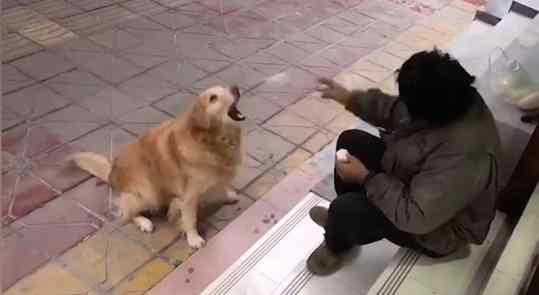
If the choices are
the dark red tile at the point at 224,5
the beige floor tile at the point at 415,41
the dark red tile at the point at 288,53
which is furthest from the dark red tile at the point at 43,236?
the beige floor tile at the point at 415,41

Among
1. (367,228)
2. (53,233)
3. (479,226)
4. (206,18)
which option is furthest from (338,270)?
(206,18)

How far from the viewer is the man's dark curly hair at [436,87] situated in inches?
55.7

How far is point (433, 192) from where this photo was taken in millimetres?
1514

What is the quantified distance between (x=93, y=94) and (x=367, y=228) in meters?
1.89

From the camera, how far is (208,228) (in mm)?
2361

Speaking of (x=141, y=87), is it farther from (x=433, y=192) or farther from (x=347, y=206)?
(x=433, y=192)

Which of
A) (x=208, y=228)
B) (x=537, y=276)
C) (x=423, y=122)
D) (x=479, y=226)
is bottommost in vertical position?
(x=208, y=228)

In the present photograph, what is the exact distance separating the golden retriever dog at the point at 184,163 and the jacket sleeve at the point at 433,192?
0.70 metres

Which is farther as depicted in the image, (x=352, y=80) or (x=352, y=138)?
(x=352, y=80)

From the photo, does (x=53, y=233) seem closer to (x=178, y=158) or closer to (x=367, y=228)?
(x=178, y=158)

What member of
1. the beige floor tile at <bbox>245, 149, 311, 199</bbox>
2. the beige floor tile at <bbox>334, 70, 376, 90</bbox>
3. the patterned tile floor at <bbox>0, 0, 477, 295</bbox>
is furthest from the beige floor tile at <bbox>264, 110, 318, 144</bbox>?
the beige floor tile at <bbox>334, 70, 376, 90</bbox>

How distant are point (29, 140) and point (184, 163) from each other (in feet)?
3.38

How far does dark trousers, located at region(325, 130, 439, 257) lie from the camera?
5.89 ft

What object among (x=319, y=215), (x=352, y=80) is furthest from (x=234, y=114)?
(x=352, y=80)
